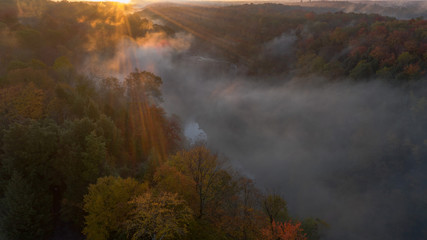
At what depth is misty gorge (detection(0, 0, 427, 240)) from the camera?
23.5 metres

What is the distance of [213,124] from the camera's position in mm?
83125

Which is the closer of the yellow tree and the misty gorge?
the yellow tree

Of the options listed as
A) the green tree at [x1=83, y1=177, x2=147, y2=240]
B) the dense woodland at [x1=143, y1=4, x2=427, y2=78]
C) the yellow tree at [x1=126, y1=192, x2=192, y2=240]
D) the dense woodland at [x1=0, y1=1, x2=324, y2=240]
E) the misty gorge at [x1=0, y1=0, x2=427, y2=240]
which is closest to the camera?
the yellow tree at [x1=126, y1=192, x2=192, y2=240]

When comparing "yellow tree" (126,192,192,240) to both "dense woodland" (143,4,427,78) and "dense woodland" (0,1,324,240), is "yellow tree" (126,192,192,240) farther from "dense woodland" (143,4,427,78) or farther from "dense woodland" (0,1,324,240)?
"dense woodland" (143,4,427,78)

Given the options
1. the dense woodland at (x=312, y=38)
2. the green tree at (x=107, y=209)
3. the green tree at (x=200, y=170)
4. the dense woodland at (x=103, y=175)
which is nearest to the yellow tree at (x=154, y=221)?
the dense woodland at (x=103, y=175)

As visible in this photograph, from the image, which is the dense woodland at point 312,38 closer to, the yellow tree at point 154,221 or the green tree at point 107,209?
the yellow tree at point 154,221

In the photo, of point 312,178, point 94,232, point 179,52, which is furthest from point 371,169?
point 179,52

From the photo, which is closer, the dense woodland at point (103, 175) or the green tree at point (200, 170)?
the dense woodland at point (103, 175)

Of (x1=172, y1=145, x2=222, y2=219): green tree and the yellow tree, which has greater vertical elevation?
the yellow tree

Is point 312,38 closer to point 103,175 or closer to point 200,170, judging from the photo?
point 200,170

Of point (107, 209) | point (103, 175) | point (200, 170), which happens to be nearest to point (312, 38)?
point (200, 170)

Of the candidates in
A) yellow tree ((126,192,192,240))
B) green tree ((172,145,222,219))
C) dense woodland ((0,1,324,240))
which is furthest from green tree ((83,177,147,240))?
green tree ((172,145,222,219))

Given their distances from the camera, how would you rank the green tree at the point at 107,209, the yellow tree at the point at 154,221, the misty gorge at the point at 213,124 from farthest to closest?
the misty gorge at the point at 213,124 < the green tree at the point at 107,209 < the yellow tree at the point at 154,221

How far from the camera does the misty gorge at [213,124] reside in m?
23.5
